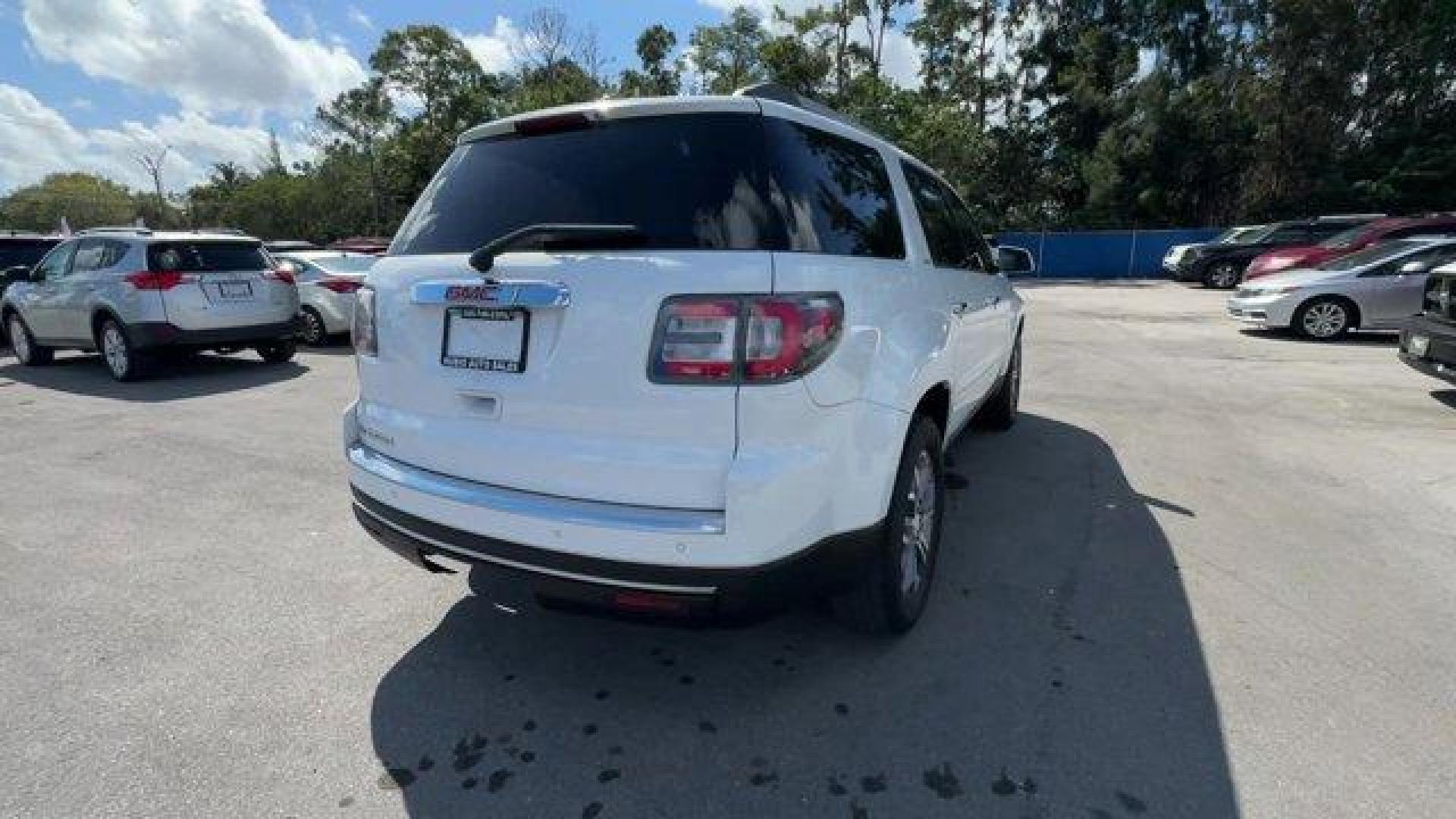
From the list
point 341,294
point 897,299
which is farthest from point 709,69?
point 897,299

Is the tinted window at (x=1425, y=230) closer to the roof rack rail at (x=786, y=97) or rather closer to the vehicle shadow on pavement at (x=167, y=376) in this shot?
the roof rack rail at (x=786, y=97)

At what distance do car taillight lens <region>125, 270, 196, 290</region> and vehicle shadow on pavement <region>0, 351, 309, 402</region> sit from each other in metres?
1.09

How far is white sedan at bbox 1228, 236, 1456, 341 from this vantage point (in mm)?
10297

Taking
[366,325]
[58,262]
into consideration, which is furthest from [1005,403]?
[58,262]

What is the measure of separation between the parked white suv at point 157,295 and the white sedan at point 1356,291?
13378 mm

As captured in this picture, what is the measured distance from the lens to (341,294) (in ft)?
35.6

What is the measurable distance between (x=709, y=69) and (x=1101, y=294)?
29.1 metres

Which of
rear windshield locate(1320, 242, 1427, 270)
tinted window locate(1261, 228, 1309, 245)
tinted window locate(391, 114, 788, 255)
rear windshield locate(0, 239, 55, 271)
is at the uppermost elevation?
tinted window locate(1261, 228, 1309, 245)

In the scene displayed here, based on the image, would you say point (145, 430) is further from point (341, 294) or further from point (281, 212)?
point (281, 212)

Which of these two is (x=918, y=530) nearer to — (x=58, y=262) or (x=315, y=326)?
(x=315, y=326)

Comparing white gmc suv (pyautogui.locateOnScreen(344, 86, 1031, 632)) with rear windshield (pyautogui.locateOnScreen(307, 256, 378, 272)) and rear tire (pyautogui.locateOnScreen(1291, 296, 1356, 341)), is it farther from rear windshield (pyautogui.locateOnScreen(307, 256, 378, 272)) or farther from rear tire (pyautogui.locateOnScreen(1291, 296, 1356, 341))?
rear tire (pyautogui.locateOnScreen(1291, 296, 1356, 341))

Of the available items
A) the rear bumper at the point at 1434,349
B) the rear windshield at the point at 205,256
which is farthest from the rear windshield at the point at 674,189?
the rear windshield at the point at 205,256

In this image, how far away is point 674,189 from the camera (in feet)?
7.53

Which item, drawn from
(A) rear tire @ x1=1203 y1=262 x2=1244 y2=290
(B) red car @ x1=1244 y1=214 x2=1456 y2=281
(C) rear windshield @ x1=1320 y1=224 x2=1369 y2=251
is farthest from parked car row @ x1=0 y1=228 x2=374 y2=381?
(A) rear tire @ x1=1203 y1=262 x2=1244 y2=290
